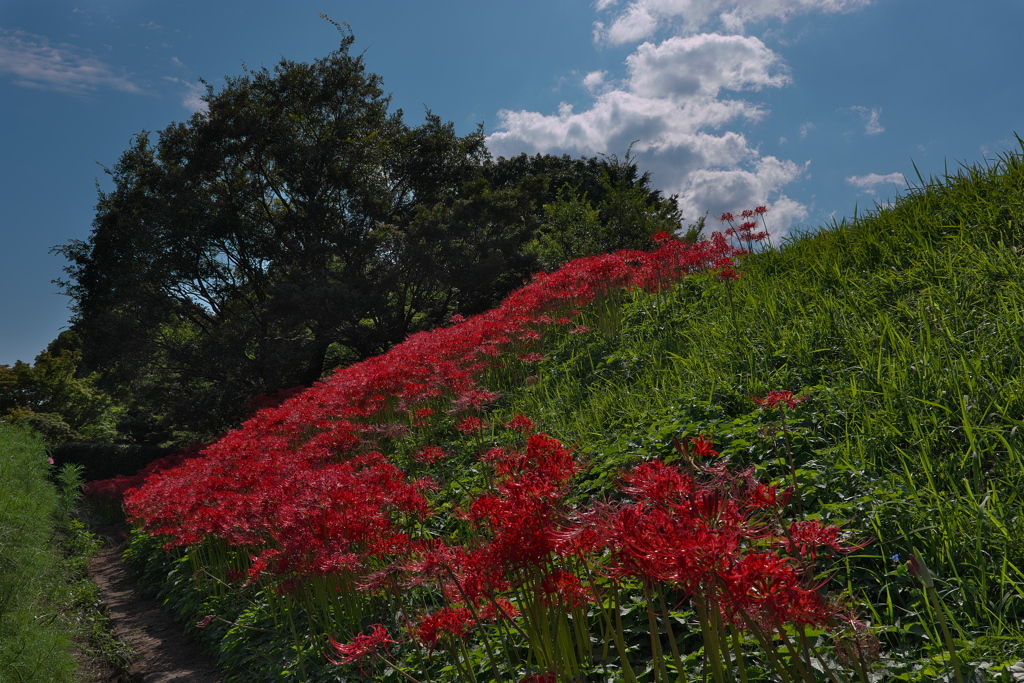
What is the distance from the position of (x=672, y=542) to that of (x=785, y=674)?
2.29 feet

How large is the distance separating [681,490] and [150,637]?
684 centimetres

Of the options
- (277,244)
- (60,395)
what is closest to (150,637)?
(277,244)

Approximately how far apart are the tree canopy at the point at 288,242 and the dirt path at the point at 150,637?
7.83 meters

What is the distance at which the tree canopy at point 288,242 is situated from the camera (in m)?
16.3

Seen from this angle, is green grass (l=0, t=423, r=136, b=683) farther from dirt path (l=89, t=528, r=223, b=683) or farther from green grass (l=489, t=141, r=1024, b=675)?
green grass (l=489, t=141, r=1024, b=675)

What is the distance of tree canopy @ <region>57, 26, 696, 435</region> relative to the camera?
53.6 feet

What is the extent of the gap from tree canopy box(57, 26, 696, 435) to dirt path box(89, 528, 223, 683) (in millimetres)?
7833

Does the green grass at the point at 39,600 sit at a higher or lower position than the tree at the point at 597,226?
lower

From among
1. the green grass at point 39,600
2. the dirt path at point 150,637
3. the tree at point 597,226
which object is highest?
the tree at point 597,226

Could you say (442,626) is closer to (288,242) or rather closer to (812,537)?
(812,537)

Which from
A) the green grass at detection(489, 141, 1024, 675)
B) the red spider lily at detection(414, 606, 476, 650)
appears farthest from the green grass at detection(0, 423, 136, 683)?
the green grass at detection(489, 141, 1024, 675)

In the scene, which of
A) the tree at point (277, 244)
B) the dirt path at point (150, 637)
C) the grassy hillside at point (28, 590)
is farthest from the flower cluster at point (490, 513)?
the tree at point (277, 244)

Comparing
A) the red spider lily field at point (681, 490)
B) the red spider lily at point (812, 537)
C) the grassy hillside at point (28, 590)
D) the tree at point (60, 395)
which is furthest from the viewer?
the tree at point (60, 395)

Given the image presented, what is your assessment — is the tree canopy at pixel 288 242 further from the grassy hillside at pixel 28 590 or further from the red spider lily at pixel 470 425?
the red spider lily at pixel 470 425
